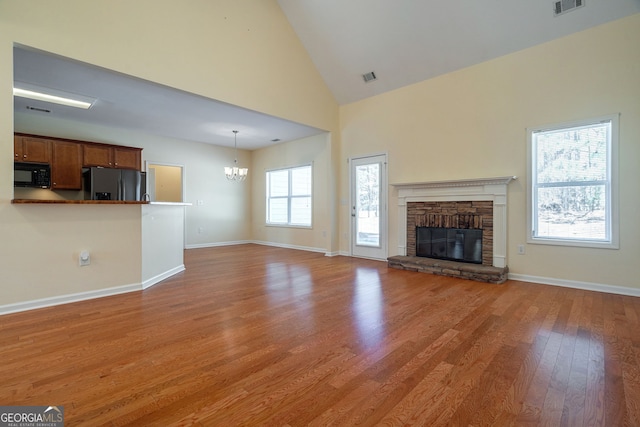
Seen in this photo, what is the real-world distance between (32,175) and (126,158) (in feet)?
4.76

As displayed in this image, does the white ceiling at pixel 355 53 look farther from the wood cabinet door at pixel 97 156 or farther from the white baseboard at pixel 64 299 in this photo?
the white baseboard at pixel 64 299

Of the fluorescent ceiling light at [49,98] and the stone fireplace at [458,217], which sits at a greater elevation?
the fluorescent ceiling light at [49,98]

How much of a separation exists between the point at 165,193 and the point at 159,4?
6.09m

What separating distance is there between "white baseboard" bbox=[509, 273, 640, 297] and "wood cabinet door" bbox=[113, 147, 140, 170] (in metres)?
7.06

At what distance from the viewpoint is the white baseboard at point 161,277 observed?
371 centimetres

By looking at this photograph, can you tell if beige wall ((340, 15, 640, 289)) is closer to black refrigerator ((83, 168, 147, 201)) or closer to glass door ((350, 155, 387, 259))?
glass door ((350, 155, 387, 259))

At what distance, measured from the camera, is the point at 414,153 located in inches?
205

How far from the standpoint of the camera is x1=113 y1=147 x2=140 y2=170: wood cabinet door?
5914 millimetres

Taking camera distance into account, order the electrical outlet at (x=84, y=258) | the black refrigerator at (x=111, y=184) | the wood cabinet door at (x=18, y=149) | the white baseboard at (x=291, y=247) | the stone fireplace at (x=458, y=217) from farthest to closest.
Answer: the white baseboard at (x=291, y=247) < the black refrigerator at (x=111, y=184) < the wood cabinet door at (x=18, y=149) < the stone fireplace at (x=458, y=217) < the electrical outlet at (x=84, y=258)

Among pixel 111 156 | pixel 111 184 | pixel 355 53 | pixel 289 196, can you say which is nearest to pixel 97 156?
pixel 111 156

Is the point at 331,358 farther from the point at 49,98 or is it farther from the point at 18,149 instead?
the point at 18,149

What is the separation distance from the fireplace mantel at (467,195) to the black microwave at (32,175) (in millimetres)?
6075

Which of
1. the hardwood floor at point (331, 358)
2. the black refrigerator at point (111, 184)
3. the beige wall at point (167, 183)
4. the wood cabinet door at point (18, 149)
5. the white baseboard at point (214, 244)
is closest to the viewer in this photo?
the hardwood floor at point (331, 358)

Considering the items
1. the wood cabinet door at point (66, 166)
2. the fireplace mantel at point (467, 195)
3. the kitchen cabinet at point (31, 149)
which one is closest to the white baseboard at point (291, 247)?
the fireplace mantel at point (467, 195)
